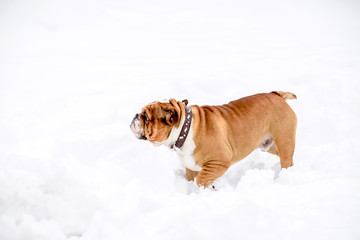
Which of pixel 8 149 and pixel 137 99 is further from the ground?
pixel 137 99

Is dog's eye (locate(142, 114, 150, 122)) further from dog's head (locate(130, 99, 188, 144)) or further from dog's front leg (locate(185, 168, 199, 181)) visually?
dog's front leg (locate(185, 168, 199, 181))

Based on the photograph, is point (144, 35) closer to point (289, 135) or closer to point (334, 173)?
point (289, 135)

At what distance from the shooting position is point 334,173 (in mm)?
2645

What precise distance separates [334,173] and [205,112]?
5.23ft

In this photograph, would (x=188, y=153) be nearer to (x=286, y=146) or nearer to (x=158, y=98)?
(x=286, y=146)

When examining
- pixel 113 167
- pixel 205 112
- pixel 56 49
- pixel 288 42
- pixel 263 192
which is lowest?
pixel 113 167

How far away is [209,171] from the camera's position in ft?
9.03

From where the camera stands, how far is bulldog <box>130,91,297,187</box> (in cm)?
265

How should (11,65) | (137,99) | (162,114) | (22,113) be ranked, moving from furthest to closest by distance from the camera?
(11,65) < (137,99) < (22,113) < (162,114)

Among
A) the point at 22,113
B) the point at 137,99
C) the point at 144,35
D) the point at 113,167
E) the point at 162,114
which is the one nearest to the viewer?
the point at 162,114

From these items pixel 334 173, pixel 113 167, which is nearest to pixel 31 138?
pixel 113 167

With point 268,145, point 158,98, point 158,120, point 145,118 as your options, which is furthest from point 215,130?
point 158,98

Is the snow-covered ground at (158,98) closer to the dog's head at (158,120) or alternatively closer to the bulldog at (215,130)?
the bulldog at (215,130)

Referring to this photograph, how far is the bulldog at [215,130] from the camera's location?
8.69ft
